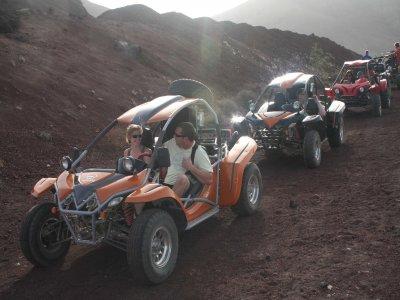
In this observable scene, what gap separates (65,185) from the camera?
203 inches

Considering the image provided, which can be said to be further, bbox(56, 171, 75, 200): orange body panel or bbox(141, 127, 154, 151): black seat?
bbox(141, 127, 154, 151): black seat

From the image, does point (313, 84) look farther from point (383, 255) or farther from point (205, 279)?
point (205, 279)

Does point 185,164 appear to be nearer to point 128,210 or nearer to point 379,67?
point 128,210

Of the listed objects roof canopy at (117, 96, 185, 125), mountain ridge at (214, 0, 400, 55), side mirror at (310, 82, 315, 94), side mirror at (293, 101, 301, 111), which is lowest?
side mirror at (293, 101, 301, 111)

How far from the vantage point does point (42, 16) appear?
71.7 feet

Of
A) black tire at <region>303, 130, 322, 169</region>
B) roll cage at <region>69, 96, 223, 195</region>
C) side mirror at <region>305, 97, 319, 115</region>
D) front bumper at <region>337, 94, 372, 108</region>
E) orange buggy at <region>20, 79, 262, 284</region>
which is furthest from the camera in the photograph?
front bumper at <region>337, 94, 372, 108</region>

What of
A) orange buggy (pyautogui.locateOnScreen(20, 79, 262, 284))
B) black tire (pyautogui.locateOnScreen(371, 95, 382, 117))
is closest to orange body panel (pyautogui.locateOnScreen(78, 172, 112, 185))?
orange buggy (pyautogui.locateOnScreen(20, 79, 262, 284))

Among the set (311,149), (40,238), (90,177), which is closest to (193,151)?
(90,177)

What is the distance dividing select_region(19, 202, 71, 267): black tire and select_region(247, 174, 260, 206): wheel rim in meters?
2.86

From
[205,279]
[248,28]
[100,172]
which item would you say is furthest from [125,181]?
[248,28]

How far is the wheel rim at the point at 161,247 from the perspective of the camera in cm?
488

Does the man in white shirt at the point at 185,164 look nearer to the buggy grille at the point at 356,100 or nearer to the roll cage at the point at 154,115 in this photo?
the roll cage at the point at 154,115

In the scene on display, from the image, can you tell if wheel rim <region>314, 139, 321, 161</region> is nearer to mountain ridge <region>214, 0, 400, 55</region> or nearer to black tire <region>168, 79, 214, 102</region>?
Answer: black tire <region>168, 79, 214, 102</region>

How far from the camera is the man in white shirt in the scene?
562 centimetres
